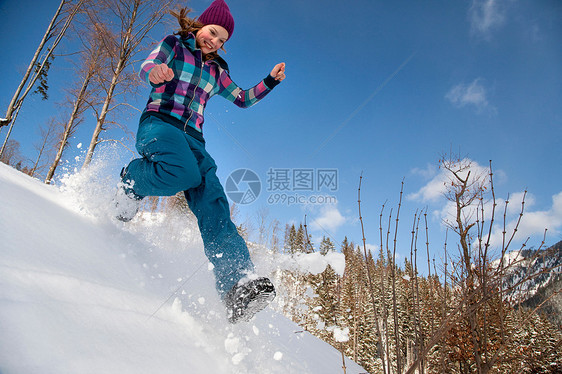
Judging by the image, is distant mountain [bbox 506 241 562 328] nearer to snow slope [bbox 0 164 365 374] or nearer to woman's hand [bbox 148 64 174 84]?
snow slope [bbox 0 164 365 374]

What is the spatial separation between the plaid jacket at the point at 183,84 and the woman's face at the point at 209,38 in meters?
0.08

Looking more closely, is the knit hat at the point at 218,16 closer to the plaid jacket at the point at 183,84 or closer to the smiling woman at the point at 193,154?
the smiling woman at the point at 193,154

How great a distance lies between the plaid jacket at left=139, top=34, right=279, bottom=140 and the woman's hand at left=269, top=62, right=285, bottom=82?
1.44 feet

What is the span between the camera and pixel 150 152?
1.56 m

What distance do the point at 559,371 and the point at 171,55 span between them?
1852 cm

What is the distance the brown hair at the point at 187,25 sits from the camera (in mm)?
1900

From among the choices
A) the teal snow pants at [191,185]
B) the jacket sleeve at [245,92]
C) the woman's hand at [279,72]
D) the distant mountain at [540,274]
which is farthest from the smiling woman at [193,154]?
the distant mountain at [540,274]

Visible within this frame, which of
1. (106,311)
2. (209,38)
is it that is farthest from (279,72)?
(106,311)

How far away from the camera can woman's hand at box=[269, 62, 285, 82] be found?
2231 mm

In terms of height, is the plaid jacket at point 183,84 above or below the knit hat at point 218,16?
below

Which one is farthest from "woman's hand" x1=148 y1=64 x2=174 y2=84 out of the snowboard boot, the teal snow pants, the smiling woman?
the snowboard boot

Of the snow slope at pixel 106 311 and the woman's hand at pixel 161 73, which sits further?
the woman's hand at pixel 161 73

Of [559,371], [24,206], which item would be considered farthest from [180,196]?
[559,371]

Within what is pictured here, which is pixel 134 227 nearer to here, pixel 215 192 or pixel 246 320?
pixel 215 192
